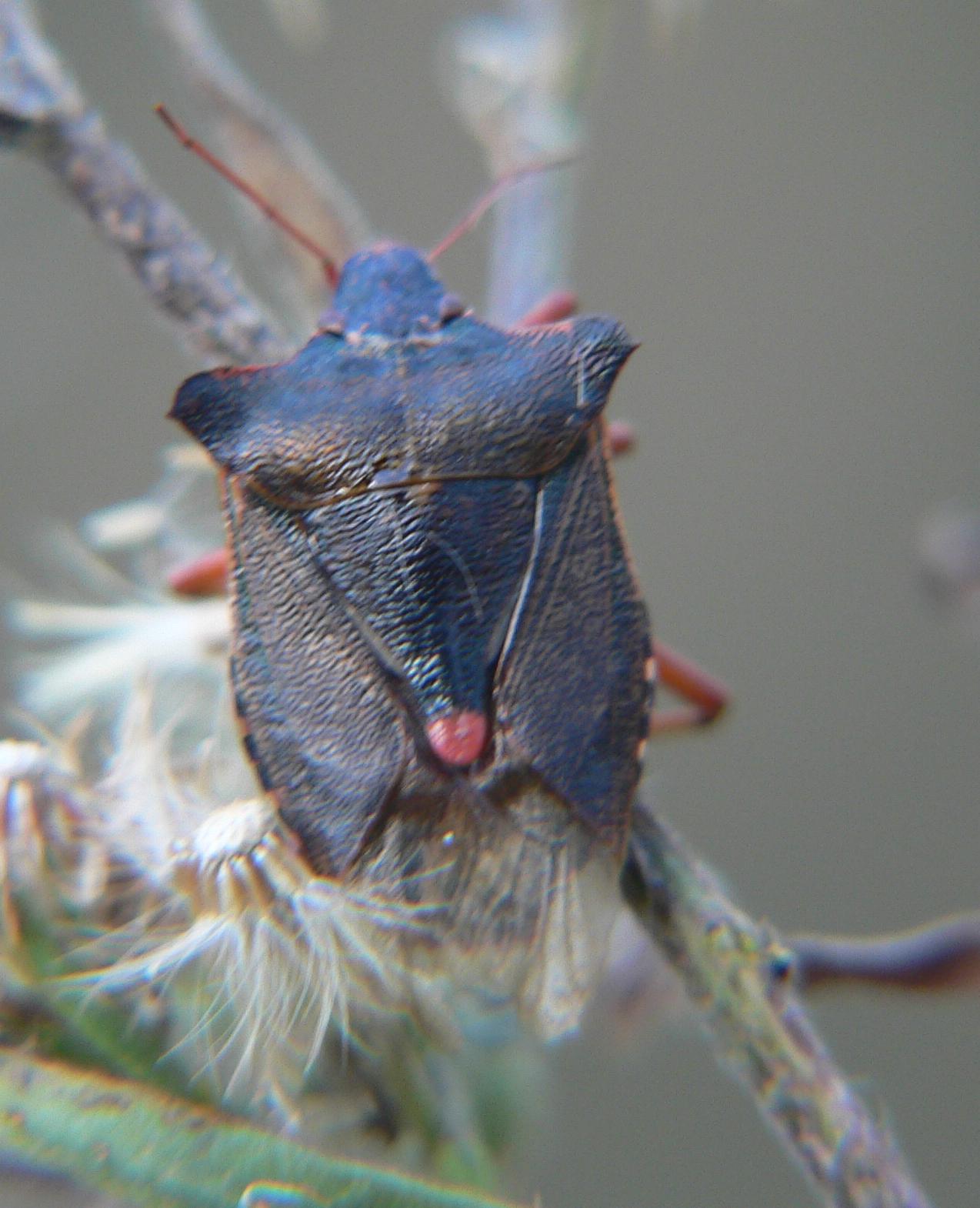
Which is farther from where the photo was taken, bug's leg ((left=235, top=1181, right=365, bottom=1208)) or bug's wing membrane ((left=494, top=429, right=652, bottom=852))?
bug's wing membrane ((left=494, top=429, right=652, bottom=852))

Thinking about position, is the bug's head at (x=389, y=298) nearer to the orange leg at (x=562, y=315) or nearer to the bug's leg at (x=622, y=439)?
the orange leg at (x=562, y=315)

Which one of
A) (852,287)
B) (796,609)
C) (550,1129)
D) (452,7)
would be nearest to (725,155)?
(852,287)

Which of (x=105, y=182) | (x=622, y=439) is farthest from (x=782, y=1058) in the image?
(x=105, y=182)

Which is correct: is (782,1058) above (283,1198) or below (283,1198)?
above

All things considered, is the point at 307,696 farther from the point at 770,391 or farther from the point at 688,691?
the point at 770,391

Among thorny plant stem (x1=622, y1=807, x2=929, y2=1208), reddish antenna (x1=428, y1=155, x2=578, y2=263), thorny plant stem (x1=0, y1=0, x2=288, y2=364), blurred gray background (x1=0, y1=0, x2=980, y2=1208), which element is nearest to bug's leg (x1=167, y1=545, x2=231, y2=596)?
thorny plant stem (x1=0, y1=0, x2=288, y2=364)

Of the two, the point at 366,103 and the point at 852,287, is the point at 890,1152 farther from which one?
the point at 366,103

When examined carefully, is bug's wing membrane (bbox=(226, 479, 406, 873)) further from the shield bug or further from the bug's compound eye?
the bug's compound eye
